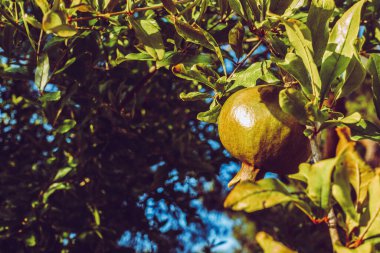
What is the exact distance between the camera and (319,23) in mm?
714

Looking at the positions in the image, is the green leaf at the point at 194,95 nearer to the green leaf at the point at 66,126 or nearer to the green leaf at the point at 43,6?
the green leaf at the point at 43,6

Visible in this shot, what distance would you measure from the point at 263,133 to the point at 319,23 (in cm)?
20

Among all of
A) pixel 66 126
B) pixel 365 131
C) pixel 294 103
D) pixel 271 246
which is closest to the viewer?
pixel 271 246

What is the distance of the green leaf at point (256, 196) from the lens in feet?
1.82

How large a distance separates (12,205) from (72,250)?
270 millimetres

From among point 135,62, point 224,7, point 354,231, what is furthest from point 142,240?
point 354,231

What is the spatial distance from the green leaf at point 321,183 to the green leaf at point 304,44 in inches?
6.6

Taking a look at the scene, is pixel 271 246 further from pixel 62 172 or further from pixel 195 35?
pixel 62 172

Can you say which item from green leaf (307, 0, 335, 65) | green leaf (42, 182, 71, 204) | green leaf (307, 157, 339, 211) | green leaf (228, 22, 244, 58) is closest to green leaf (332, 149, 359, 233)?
green leaf (307, 157, 339, 211)

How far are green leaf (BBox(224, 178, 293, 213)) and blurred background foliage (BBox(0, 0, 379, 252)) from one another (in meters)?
0.60

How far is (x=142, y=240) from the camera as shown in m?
2.03

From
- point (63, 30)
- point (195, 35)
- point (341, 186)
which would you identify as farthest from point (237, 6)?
point (341, 186)

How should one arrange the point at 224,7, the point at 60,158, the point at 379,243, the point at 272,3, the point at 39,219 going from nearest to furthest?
1. the point at 379,243
2. the point at 272,3
3. the point at 224,7
4. the point at 39,219
5. the point at 60,158

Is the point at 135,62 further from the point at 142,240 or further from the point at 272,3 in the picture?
the point at 272,3
